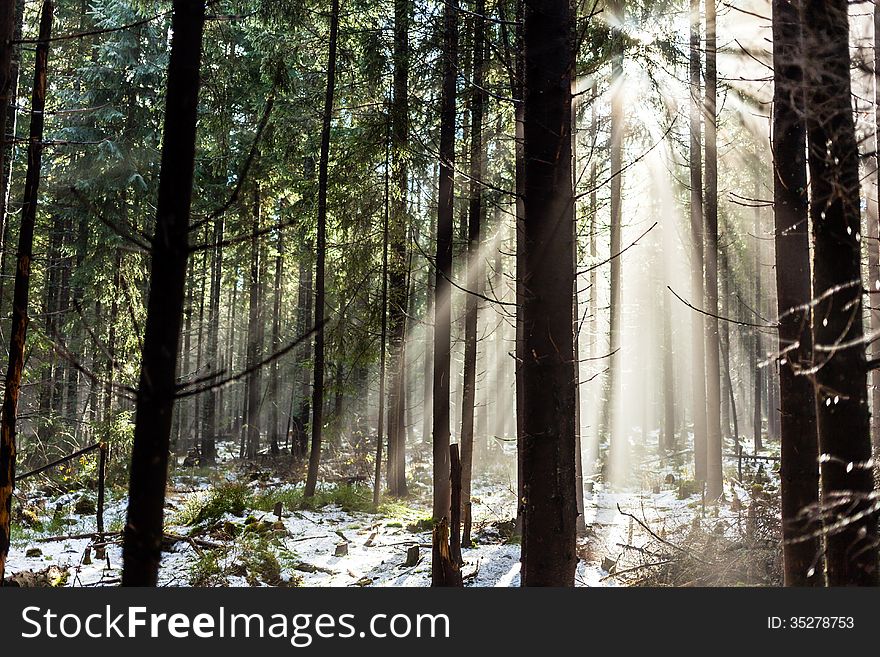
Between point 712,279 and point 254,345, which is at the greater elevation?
point 712,279

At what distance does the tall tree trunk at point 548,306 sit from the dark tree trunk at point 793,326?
244 cm

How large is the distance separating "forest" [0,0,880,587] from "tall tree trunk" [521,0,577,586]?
0.02 metres

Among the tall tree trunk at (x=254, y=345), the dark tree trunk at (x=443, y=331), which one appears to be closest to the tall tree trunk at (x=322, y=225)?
the dark tree trunk at (x=443, y=331)

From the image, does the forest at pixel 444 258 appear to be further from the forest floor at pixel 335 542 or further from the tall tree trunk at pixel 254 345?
the tall tree trunk at pixel 254 345

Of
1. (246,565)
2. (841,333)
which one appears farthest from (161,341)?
(246,565)

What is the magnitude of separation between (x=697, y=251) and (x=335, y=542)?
439 inches

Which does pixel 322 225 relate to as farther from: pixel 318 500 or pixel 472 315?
pixel 318 500

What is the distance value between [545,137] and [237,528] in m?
9.46

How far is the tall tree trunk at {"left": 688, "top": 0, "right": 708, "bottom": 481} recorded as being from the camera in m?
14.0

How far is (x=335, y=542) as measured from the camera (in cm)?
1126

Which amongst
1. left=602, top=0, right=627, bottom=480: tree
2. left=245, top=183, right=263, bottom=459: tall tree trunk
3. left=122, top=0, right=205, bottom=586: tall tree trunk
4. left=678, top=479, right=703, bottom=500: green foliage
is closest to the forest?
left=122, top=0, right=205, bottom=586: tall tree trunk

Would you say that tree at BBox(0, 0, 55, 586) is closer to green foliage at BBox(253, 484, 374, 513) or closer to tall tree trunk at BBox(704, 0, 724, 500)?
green foliage at BBox(253, 484, 374, 513)

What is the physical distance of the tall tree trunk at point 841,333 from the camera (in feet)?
14.3

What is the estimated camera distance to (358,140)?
503 inches
